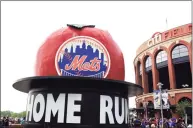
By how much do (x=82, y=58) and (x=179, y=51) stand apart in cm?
3645

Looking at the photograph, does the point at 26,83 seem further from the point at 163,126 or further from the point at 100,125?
the point at 163,126

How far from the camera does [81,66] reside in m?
6.04

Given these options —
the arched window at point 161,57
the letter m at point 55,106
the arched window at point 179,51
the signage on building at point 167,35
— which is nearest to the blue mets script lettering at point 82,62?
the letter m at point 55,106

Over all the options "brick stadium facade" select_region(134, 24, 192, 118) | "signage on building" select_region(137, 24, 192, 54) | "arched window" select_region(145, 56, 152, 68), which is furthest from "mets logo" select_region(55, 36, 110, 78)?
"arched window" select_region(145, 56, 152, 68)

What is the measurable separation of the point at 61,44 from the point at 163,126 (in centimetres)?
1823

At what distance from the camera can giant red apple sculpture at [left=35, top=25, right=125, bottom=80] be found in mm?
6062

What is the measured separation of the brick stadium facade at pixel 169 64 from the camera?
3738 cm

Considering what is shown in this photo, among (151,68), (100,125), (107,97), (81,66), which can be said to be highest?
(151,68)

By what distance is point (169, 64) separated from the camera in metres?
39.2

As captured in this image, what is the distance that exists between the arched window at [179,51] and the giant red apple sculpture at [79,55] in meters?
35.0

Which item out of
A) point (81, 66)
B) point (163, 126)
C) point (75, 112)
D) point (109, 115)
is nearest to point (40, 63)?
point (81, 66)

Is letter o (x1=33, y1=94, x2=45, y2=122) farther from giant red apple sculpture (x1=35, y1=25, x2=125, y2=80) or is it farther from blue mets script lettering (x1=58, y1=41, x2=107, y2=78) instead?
blue mets script lettering (x1=58, y1=41, x2=107, y2=78)

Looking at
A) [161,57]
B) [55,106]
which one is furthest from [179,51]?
[55,106]

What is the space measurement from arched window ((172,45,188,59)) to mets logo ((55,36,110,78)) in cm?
3548
